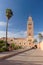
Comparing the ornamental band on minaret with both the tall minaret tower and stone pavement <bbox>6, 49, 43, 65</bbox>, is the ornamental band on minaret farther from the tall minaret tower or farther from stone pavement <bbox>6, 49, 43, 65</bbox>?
stone pavement <bbox>6, 49, 43, 65</bbox>

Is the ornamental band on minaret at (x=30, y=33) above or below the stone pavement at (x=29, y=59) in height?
above

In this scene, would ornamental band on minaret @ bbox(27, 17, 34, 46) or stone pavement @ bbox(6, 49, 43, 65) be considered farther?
ornamental band on minaret @ bbox(27, 17, 34, 46)

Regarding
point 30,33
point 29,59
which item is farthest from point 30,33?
point 29,59

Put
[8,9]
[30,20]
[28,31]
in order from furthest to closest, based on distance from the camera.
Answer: [30,20] → [28,31] → [8,9]

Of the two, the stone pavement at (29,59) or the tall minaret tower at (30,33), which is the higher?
the tall minaret tower at (30,33)

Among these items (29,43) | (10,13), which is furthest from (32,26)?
(10,13)

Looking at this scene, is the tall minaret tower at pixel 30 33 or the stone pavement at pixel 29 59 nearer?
the stone pavement at pixel 29 59

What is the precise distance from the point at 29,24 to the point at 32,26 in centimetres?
267

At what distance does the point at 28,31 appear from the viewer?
130250 millimetres

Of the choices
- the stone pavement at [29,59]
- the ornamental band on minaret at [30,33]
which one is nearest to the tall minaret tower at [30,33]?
the ornamental band on minaret at [30,33]

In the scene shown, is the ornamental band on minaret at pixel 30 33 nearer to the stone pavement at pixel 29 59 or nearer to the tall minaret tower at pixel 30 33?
the tall minaret tower at pixel 30 33

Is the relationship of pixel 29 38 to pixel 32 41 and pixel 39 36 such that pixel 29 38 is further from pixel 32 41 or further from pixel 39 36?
pixel 39 36

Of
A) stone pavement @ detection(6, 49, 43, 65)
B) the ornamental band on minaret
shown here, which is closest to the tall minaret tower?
the ornamental band on minaret

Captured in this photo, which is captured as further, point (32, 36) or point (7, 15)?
point (32, 36)
